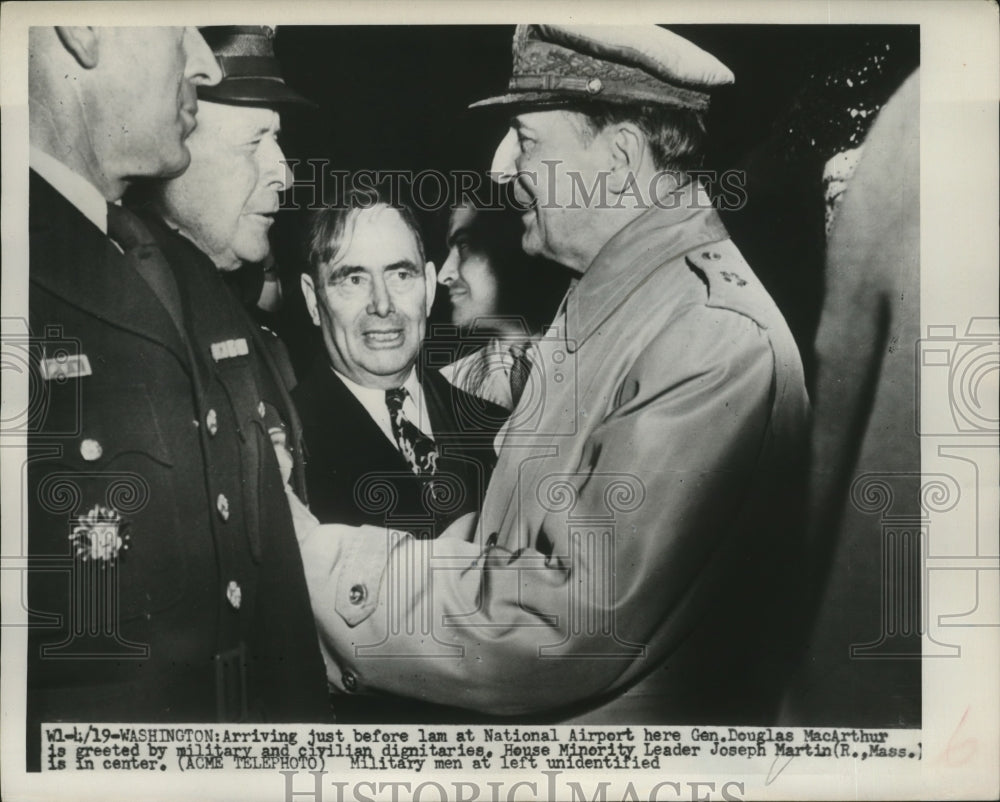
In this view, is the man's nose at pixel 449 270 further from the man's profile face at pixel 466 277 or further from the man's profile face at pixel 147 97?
the man's profile face at pixel 147 97

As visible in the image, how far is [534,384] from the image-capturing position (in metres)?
3.56

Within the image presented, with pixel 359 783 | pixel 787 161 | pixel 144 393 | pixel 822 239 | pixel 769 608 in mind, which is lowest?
pixel 359 783

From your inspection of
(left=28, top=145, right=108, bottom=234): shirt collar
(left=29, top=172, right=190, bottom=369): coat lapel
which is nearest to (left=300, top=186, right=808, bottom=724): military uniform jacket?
(left=29, top=172, right=190, bottom=369): coat lapel

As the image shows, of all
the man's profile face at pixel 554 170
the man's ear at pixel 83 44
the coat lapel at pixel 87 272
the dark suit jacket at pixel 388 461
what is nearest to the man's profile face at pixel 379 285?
the dark suit jacket at pixel 388 461

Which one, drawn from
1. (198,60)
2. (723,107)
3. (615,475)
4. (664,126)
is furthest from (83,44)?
(615,475)

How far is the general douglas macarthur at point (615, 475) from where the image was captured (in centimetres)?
350

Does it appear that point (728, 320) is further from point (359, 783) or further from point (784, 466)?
point (359, 783)

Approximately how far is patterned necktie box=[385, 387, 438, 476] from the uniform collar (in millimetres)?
712

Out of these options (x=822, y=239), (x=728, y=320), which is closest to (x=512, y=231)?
(x=728, y=320)

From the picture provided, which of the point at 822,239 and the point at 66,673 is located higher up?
the point at 822,239

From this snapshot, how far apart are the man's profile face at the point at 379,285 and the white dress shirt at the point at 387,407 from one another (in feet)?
0.31

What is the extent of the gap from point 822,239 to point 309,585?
238 centimetres

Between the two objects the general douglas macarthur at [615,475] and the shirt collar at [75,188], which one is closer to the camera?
the general douglas macarthur at [615,475]

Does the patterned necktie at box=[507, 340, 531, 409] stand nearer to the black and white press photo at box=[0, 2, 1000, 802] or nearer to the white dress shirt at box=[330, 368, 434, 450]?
the black and white press photo at box=[0, 2, 1000, 802]
